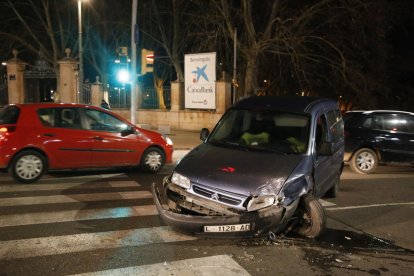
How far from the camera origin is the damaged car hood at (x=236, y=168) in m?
5.59

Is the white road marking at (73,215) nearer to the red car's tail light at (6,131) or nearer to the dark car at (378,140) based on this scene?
the red car's tail light at (6,131)

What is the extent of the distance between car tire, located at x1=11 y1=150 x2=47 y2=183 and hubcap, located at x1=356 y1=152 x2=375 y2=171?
807cm

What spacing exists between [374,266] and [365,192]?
188 inches

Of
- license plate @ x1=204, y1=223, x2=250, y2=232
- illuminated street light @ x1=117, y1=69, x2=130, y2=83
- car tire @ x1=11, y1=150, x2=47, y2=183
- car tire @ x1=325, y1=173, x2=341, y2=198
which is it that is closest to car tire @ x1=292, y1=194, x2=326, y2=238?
license plate @ x1=204, y1=223, x2=250, y2=232

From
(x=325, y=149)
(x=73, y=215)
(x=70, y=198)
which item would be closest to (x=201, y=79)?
(x=70, y=198)

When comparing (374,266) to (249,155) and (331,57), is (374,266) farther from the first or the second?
(331,57)

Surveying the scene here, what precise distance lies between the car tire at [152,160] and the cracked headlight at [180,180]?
494 cm

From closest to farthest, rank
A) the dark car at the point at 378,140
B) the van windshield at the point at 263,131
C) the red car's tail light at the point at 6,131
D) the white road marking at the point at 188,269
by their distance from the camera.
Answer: the white road marking at the point at 188,269 < the van windshield at the point at 263,131 < the red car's tail light at the point at 6,131 < the dark car at the point at 378,140

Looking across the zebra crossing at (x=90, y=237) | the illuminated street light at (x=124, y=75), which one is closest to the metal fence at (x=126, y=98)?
the illuminated street light at (x=124, y=75)

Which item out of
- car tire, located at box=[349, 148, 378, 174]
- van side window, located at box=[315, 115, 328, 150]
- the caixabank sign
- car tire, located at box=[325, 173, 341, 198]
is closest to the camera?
van side window, located at box=[315, 115, 328, 150]

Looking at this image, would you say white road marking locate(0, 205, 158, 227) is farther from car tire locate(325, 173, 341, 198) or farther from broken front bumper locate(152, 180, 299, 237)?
car tire locate(325, 173, 341, 198)

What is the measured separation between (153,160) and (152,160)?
2 centimetres

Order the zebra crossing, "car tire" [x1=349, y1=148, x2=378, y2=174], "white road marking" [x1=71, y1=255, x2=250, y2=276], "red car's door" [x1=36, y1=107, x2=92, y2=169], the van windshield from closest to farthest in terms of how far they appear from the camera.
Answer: "white road marking" [x1=71, y1=255, x2=250, y2=276] < the zebra crossing < the van windshield < "red car's door" [x1=36, y1=107, x2=92, y2=169] < "car tire" [x1=349, y1=148, x2=378, y2=174]

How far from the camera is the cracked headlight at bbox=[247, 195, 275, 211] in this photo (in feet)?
17.9
